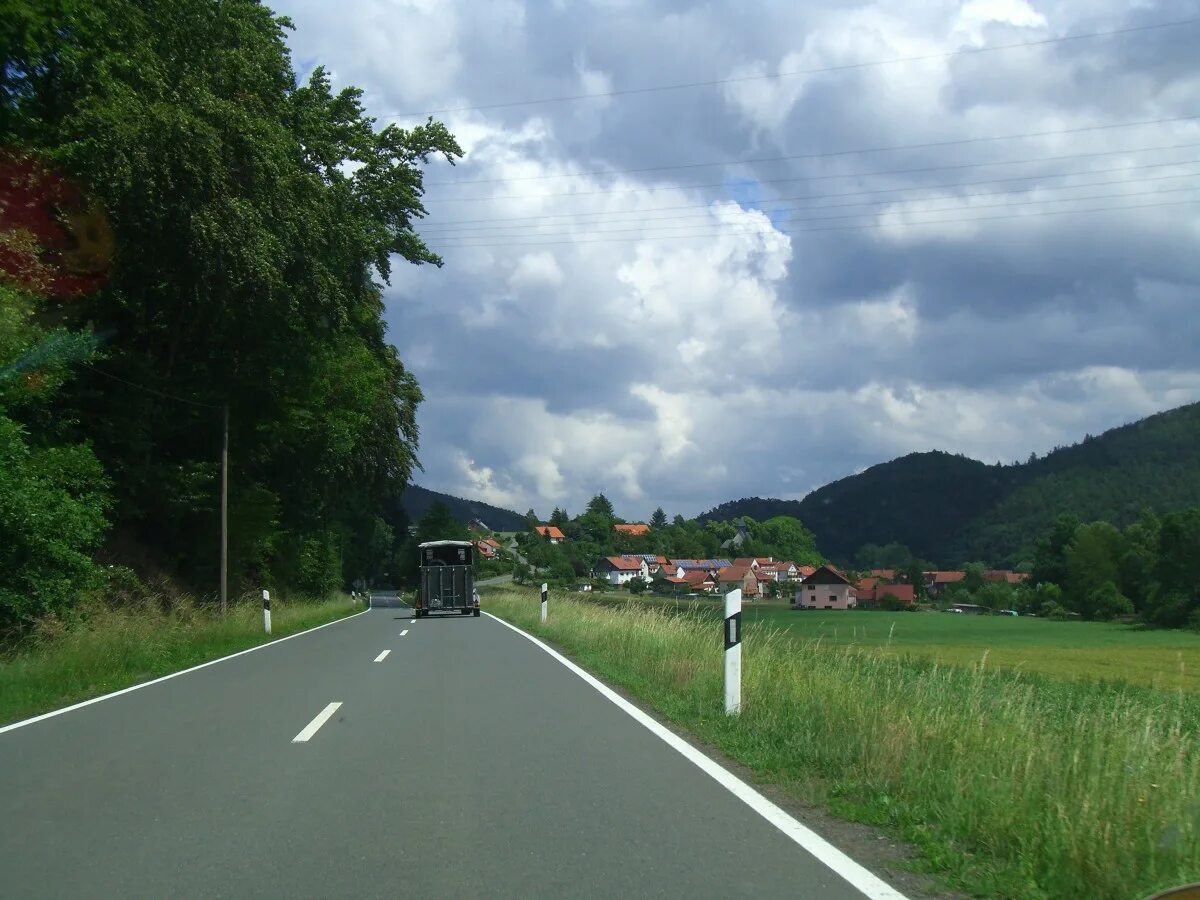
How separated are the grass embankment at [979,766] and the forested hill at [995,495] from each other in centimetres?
9851

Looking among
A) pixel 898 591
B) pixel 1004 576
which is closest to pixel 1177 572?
pixel 898 591

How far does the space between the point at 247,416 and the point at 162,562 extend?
5.38 metres

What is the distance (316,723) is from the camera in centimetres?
1086

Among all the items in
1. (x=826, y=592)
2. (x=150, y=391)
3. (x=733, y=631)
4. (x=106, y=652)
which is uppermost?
(x=150, y=391)

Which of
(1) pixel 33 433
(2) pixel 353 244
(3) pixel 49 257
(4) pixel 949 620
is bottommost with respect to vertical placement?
(4) pixel 949 620

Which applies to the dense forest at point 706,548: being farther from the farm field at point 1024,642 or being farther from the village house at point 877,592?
the farm field at point 1024,642

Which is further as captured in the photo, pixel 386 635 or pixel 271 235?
pixel 386 635

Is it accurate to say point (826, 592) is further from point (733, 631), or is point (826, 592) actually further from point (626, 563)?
point (626, 563)

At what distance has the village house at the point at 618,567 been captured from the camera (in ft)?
520

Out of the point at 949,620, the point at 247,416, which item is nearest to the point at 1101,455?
the point at 949,620

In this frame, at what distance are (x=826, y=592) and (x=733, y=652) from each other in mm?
56760

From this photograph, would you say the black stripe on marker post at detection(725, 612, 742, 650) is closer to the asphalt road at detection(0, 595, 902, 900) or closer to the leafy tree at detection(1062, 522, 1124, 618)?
the asphalt road at detection(0, 595, 902, 900)

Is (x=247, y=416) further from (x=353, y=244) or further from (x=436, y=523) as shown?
(x=436, y=523)

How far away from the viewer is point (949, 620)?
55.5 metres
